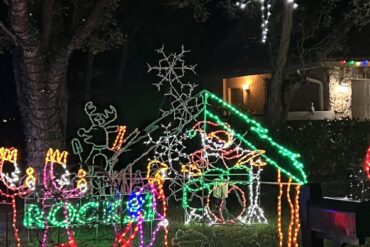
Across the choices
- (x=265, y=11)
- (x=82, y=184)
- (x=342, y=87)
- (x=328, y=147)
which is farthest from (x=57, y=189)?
(x=342, y=87)

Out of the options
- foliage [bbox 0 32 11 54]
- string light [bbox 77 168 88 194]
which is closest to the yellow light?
foliage [bbox 0 32 11 54]

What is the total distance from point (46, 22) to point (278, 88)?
7524 mm

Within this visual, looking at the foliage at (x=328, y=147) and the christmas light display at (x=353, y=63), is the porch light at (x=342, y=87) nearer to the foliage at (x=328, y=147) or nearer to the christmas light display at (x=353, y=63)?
the christmas light display at (x=353, y=63)

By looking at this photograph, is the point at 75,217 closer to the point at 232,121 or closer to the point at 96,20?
the point at 96,20

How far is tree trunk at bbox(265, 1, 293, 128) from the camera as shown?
15375 mm

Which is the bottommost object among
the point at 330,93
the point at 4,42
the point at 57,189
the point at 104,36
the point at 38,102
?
the point at 57,189

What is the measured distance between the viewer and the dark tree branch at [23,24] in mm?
9258

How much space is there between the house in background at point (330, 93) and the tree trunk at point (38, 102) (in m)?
8.00

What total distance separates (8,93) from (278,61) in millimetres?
13763

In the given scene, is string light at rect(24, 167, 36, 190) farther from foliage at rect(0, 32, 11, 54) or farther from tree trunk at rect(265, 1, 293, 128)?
tree trunk at rect(265, 1, 293, 128)

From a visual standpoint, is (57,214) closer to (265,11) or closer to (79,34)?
(79,34)

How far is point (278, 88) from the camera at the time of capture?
1596 centimetres

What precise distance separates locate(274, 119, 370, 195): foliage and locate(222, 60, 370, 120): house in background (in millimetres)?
2267

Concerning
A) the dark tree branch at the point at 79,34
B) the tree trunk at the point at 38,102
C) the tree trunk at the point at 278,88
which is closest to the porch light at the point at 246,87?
the tree trunk at the point at 278,88
